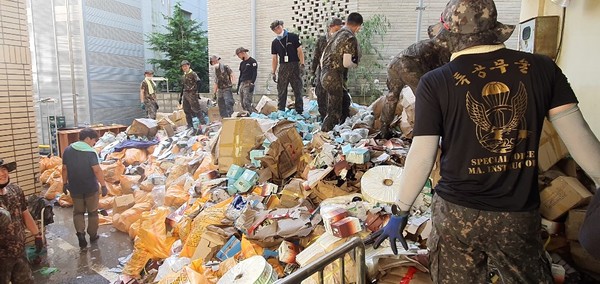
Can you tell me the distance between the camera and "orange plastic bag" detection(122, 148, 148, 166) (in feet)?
27.0

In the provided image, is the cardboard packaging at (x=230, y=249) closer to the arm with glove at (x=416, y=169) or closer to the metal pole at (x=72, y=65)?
the arm with glove at (x=416, y=169)

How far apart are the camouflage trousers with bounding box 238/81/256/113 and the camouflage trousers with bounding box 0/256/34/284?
5.65 meters

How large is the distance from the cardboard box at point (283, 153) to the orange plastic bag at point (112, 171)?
417 centimetres

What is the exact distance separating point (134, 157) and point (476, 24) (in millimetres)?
8058

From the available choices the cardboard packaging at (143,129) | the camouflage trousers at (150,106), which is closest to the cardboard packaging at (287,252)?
the cardboard packaging at (143,129)

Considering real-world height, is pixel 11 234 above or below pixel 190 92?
below

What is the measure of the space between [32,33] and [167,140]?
25.0ft

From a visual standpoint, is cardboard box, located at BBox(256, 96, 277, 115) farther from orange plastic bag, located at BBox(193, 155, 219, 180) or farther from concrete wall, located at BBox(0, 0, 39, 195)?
concrete wall, located at BBox(0, 0, 39, 195)

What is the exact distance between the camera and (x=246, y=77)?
343 inches

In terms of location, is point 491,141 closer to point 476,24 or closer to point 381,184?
point 476,24

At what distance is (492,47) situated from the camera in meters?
1.71

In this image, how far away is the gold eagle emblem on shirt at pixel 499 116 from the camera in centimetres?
162

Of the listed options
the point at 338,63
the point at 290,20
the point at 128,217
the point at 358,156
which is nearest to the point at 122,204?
the point at 128,217

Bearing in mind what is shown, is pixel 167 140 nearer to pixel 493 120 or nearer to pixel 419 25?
pixel 419 25
